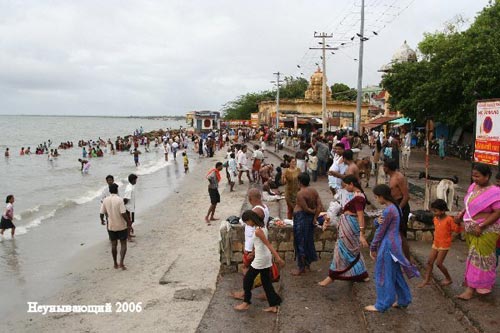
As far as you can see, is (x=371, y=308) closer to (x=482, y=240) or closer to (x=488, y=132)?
(x=482, y=240)

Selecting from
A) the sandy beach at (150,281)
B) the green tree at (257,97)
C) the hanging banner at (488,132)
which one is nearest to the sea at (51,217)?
the sandy beach at (150,281)

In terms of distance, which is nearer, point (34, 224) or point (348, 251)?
point (348, 251)

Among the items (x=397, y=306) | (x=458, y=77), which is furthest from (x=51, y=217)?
(x=458, y=77)

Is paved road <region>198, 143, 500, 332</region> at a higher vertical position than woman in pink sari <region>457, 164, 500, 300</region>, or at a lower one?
lower

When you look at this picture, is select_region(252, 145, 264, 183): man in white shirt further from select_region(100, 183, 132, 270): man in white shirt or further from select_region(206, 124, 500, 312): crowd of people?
select_region(206, 124, 500, 312): crowd of people

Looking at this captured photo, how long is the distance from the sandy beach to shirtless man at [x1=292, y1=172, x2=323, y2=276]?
5.19ft

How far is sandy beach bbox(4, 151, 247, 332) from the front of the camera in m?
6.00

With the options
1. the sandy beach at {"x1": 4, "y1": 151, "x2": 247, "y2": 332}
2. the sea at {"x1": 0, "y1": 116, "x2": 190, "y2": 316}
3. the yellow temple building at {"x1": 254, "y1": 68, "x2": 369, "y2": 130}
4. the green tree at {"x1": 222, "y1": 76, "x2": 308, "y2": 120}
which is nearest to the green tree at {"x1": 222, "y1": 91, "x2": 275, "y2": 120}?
the green tree at {"x1": 222, "y1": 76, "x2": 308, "y2": 120}

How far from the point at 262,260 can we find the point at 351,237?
1134 mm

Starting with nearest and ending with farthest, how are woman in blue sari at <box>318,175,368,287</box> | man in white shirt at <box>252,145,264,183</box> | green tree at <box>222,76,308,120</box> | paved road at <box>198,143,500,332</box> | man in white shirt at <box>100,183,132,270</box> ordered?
paved road at <box>198,143,500,332</box>
woman in blue sari at <box>318,175,368,287</box>
man in white shirt at <box>100,183,132,270</box>
man in white shirt at <box>252,145,264,183</box>
green tree at <box>222,76,308,120</box>

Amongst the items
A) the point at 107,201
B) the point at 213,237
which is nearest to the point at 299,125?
the point at 213,237

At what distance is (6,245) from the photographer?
11109 mm

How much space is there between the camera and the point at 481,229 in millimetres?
4711

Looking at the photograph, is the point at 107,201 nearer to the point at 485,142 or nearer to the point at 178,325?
the point at 178,325
